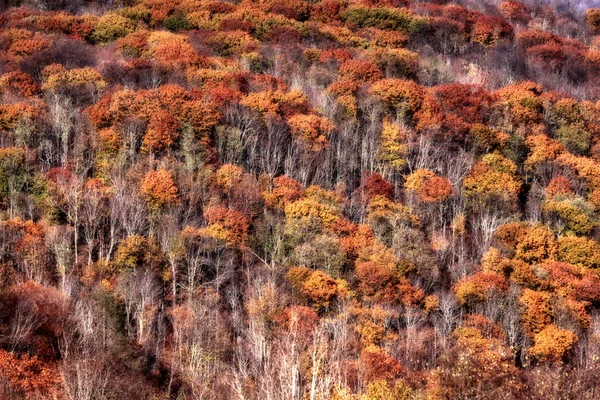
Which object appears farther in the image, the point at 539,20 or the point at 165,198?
the point at 539,20

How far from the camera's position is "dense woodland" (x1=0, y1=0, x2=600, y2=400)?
42.0 metres

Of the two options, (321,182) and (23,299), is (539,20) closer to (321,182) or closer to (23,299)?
(321,182)

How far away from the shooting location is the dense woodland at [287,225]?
4200 cm

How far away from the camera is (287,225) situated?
61.3 meters

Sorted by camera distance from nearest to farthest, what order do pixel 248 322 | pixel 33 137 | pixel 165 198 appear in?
pixel 248 322 → pixel 165 198 → pixel 33 137

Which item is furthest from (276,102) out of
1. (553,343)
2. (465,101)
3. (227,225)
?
(553,343)

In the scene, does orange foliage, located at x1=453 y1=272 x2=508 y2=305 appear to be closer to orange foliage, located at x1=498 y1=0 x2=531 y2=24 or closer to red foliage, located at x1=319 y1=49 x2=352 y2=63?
red foliage, located at x1=319 y1=49 x2=352 y2=63

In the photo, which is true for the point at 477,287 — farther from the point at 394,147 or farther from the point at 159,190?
the point at 159,190

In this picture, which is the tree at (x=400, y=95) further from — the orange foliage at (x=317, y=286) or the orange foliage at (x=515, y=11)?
the orange foliage at (x=515, y=11)

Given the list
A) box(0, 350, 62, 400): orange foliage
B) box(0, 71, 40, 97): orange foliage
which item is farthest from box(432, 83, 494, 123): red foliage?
box(0, 350, 62, 400): orange foliage

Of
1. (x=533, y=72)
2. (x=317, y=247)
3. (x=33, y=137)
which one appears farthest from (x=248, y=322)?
(x=533, y=72)

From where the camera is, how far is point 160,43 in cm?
9562

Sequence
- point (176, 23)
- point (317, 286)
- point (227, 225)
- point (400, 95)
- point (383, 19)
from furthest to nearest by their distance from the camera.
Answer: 1. point (383, 19)
2. point (176, 23)
3. point (400, 95)
4. point (227, 225)
5. point (317, 286)

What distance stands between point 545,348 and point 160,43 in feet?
198
